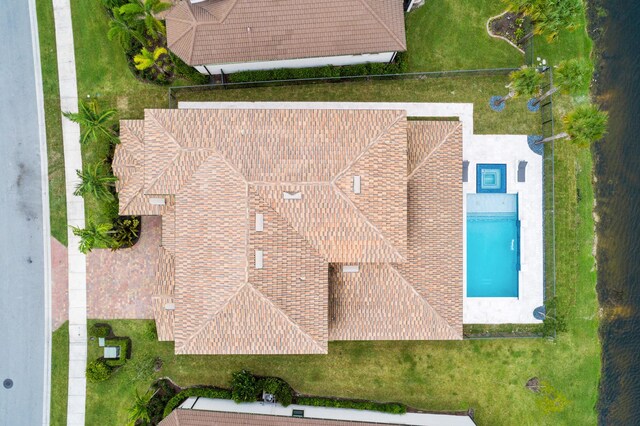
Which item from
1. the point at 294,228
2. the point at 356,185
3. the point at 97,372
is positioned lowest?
the point at 97,372

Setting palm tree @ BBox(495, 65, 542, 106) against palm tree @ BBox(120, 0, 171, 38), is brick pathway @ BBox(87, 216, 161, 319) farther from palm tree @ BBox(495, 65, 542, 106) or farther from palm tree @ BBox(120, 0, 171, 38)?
palm tree @ BBox(495, 65, 542, 106)

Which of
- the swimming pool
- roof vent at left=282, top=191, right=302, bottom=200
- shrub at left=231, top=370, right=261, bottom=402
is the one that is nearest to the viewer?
roof vent at left=282, top=191, right=302, bottom=200

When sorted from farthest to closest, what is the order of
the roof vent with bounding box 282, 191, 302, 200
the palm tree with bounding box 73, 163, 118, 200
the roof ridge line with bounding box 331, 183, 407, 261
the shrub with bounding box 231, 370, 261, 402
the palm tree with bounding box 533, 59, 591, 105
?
the shrub with bounding box 231, 370, 261, 402 → the palm tree with bounding box 73, 163, 118, 200 → the palm tree with bounding box 533, 59, 591, 105 → the roof ridge line with bounding box 331, 183, 407, 261 → the roof vent with bounding box 282, 191, 302, 200

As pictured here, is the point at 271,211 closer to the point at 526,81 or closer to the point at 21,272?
the point at 526,81

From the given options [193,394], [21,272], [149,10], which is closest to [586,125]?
[149,10]

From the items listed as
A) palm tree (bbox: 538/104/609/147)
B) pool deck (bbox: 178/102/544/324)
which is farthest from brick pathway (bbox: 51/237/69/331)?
palm tree (bbox: 538/104/609/147)

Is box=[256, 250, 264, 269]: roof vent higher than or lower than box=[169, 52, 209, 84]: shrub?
lower

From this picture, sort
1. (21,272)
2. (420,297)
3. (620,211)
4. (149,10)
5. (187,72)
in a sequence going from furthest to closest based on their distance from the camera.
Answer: (620,211), (21,272), (187,72), (420,297), (149,10)

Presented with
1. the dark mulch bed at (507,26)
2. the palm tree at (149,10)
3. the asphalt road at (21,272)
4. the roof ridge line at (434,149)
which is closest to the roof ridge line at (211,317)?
the roof ridge line at (434,149)
